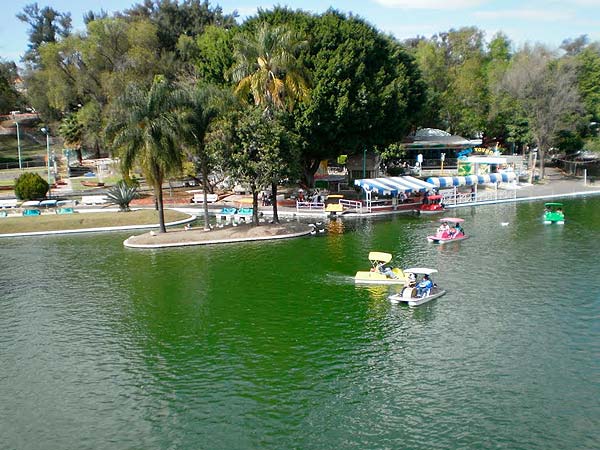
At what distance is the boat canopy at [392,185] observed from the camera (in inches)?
2501

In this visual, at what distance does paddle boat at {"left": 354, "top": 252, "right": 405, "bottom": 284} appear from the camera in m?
37.0

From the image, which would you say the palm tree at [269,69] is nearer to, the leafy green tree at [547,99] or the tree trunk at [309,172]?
the tree trunk at [309,172]

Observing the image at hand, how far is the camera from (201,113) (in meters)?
49.3

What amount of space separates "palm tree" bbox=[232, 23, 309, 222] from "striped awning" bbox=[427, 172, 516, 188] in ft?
73.2

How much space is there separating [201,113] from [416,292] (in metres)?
26.0

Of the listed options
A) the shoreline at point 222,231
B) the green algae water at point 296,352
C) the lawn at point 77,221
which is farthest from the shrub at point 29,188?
the green algae water at point 296,352

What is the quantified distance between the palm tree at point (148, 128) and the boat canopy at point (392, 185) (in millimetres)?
24112

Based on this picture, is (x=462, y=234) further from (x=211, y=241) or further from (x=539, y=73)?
(x=539, y=73)

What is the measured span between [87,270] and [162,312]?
1206 centimetres

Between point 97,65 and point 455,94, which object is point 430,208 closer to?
point 455,94

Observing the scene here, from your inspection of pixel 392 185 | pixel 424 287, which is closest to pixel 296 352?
pixel 424 287

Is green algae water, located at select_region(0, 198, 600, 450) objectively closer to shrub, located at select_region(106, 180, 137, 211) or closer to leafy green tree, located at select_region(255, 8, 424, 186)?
shrub, located at select_region(106, 180, 137, 211)

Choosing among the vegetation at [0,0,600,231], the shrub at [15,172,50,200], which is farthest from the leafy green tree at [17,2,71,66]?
the shrub at [15,172,50,200]

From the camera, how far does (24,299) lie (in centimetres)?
3566
